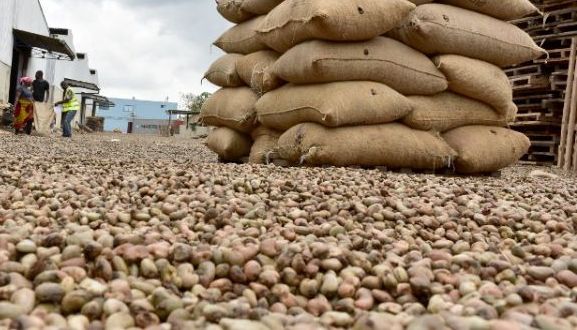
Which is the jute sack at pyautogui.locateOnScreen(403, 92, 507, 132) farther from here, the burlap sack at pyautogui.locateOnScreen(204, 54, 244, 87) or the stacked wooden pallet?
the stacked wooden pallet

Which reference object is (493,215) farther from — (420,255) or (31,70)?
(31,70)

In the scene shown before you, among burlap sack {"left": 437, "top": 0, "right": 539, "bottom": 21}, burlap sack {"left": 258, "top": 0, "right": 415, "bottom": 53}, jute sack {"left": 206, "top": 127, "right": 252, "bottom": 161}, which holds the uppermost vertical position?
burlap sack {"left": 437, "top": 0, "right": 539, "bottom": 21}

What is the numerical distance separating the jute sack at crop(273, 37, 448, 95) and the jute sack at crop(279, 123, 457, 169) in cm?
35

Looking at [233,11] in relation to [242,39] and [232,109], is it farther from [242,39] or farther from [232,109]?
[232,109]

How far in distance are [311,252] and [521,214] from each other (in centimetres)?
119

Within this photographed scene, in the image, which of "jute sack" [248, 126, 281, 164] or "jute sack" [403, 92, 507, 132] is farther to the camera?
"jute sack" [248, 126, 281, 164]

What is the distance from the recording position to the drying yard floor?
48.9 inches

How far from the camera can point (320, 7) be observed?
4047 millimetres

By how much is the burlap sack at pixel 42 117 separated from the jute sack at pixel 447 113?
27.3 ft

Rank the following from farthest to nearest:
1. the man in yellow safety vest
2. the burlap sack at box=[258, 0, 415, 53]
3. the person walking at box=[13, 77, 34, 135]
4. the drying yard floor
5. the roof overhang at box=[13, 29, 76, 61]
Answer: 1. the roof overhang at box=[13, 29, 76, 61]
2. the man in yellow safety vest
3. the person walking at box=[13, 77, 34, 135]
4. the burlap sack at box=[258, 0, 415, 53]
5. the drying yard floor

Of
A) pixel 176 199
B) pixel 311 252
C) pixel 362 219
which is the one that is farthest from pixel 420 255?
pixel 176 199

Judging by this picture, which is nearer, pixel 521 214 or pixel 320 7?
pixel 521 214

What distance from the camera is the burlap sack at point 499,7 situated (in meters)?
4.81

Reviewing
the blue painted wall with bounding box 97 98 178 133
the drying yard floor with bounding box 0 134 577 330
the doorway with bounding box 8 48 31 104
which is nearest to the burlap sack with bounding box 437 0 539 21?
the drying yard floor with bounding box 0 134 577 330
